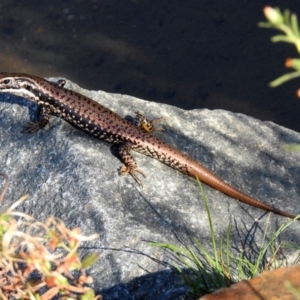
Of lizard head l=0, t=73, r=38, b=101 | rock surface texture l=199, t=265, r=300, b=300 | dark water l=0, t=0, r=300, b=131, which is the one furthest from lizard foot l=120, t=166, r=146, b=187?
dark water l=0, t=0, r=300, b=131

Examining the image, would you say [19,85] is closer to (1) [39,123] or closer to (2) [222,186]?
(1) [39,123]

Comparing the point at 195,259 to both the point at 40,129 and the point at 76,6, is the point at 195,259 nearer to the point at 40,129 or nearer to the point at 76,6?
the point at 40,129

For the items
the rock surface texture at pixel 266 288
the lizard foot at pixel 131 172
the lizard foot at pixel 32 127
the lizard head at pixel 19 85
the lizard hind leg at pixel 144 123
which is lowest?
the rock surface texture at pixel 266 288

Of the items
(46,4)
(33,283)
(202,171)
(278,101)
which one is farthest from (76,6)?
(33,283)

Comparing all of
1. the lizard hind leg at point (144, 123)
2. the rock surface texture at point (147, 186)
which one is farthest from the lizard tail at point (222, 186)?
the lizard hind leg at point (144, 123)

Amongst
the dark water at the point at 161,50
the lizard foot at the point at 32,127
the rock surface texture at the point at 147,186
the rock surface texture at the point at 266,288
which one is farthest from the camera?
the dark water at the point at 161,50

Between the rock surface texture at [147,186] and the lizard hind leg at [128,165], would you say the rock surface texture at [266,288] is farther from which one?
the lizard hind leg at [128,165]

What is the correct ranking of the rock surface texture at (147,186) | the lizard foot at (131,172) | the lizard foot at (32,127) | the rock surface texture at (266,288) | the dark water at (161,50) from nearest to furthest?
the rock surface texture at (266,288)
the rock surface texture at (147,186)
the lizard foot at (131,172)
the lizard foot at (32,127)
the dark water at (161,50)

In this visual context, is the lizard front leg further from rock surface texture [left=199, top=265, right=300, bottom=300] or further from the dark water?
the dark water
